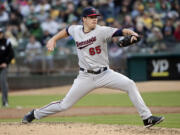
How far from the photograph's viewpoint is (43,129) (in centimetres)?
720

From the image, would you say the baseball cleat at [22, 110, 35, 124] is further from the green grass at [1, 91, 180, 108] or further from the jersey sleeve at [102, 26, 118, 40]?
the green grass at [1, 91, 180, 108]

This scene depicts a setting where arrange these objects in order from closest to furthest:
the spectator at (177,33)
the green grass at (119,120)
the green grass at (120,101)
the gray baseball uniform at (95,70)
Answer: the gray baseball uniform at (95,70)
the green grass at (119,120)
the green grass at (120,101)
the spectator at (177,33)

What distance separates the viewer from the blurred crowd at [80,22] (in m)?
17.3

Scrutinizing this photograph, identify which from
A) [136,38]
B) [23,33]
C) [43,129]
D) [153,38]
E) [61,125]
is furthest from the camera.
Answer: [23,33]

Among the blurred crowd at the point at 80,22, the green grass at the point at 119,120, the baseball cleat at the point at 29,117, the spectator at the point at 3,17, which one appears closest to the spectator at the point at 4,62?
the green grass at the point at 119,120

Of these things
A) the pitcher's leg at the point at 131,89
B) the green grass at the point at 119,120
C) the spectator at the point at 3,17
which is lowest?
the green grass at the point at 119,120

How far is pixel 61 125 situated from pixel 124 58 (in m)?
10.4

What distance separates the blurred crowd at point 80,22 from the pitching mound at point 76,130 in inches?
384

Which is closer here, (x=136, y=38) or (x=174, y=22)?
(x=136, y=38)

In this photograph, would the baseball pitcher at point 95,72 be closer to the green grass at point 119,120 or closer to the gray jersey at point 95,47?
the gray jersey at point 95,47

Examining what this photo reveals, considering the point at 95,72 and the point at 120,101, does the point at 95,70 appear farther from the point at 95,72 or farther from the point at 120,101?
the point at 120,101

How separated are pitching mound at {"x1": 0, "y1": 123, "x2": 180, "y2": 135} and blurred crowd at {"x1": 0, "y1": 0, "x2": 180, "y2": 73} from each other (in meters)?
9.76

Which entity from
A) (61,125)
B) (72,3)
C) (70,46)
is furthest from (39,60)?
(61,125)

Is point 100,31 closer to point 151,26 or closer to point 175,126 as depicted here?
point 175,126
